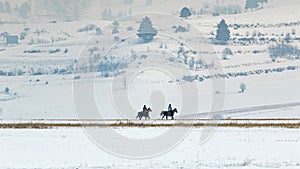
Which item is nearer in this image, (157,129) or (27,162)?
(27,162)

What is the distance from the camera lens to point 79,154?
1069 inches

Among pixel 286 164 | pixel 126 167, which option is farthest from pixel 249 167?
pixel 126 167

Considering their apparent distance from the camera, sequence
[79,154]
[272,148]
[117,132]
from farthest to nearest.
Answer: [117,132] → [272,148] → [79,154]

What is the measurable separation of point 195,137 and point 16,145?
8.19 meters

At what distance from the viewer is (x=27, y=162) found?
24.7 m

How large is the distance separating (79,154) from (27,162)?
281 cm

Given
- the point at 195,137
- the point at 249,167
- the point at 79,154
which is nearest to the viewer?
the point at 249,167

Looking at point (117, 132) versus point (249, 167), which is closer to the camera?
point (249, 167)

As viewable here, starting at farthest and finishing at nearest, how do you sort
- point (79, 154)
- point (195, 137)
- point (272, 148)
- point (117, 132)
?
1. point (117, 132)
2. point (195, 137)
3. point (272, 148)
4. point (79, 154)

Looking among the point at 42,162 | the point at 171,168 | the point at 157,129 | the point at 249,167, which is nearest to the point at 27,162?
the point at 42,162

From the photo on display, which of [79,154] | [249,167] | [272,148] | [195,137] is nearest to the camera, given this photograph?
[249,167]

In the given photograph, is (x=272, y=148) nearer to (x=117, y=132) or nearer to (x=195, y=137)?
(x=195, y=137)

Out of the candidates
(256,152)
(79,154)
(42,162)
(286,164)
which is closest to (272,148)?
(256,152)

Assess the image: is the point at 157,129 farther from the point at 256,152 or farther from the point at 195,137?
the point at 256,152
